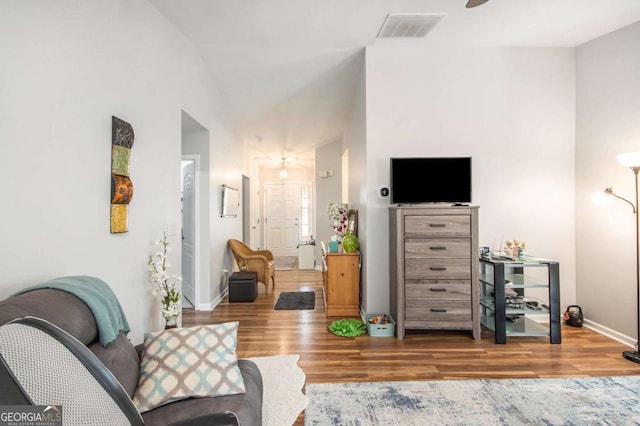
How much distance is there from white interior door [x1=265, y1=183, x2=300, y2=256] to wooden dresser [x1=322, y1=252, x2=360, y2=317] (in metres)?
5.56

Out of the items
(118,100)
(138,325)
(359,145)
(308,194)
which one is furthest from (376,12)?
(308,194)

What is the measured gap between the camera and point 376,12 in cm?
272

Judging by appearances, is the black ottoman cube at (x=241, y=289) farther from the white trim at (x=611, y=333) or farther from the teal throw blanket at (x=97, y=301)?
the white trim at (x=611, y=333)

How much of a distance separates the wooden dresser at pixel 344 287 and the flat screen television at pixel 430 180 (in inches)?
39.4

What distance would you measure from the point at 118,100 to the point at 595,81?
4.45 m

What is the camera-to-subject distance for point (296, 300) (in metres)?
4.47

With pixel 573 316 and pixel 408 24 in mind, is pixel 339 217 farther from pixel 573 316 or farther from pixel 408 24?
pixel 573 316

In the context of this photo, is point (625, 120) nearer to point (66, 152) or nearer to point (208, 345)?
point (208, 345)

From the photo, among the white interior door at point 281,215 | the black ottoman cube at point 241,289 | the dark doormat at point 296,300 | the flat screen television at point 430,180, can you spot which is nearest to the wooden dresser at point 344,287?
the dark doormat at point 296,300

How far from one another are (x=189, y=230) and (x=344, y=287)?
2.25 m

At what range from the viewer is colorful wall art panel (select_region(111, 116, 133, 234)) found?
6.53 feet

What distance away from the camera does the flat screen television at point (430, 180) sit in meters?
3.14

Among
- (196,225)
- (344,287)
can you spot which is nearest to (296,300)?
(344,287)

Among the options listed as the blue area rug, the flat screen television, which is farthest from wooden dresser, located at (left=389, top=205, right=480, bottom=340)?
the blue area rug
